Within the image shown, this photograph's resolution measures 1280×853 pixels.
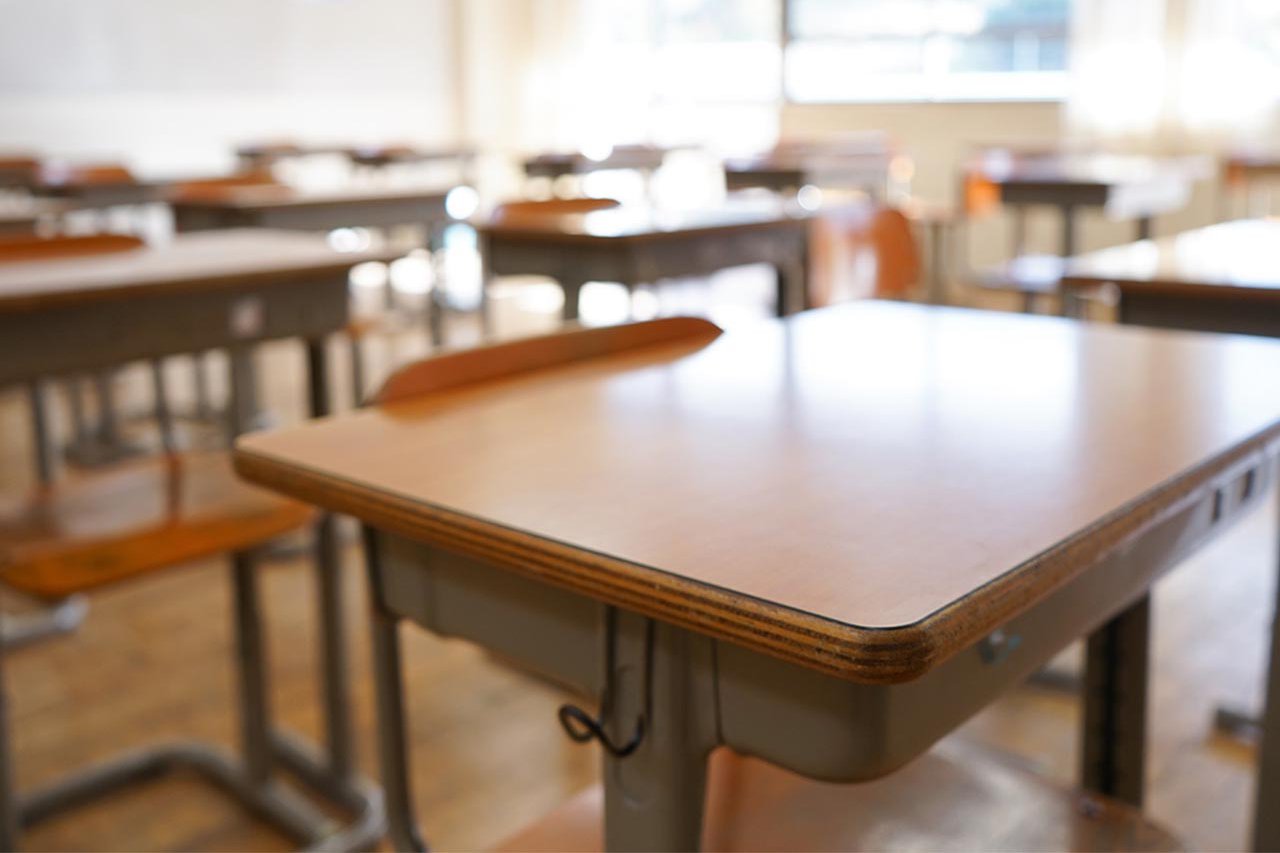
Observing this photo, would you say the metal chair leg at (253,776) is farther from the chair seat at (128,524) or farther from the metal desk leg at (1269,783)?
the metal desk leg at (1269,783)

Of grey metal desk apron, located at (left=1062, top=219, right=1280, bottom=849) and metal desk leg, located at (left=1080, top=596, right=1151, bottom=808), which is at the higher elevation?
grey metal desk apron, located at (left=1062, top=219, right=1280, bottom=849)

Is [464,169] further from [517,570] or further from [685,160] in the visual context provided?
[517,570]

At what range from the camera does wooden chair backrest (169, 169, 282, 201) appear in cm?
325

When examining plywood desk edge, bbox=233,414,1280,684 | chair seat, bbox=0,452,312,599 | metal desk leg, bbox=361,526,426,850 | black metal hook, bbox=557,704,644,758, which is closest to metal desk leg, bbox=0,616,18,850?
chair seat, bbox=0,452,312,599

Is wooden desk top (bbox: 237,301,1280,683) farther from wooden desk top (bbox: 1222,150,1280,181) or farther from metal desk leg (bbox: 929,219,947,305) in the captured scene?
metal desk leg (bbox: 929,219,947,305)

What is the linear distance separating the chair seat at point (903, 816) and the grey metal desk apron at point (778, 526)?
17 centimetres

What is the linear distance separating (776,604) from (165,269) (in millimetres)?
1363

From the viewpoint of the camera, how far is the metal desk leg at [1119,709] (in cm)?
126

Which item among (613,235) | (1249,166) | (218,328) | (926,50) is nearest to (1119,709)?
(218,328)

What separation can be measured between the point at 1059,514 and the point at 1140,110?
19.7ft

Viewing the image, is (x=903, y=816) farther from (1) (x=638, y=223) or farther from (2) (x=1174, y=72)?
(2) (x=1174, y=72)

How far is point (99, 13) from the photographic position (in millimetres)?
6254

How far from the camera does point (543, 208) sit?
296cm

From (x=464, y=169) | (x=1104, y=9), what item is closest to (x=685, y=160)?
(x=464, y=169)
